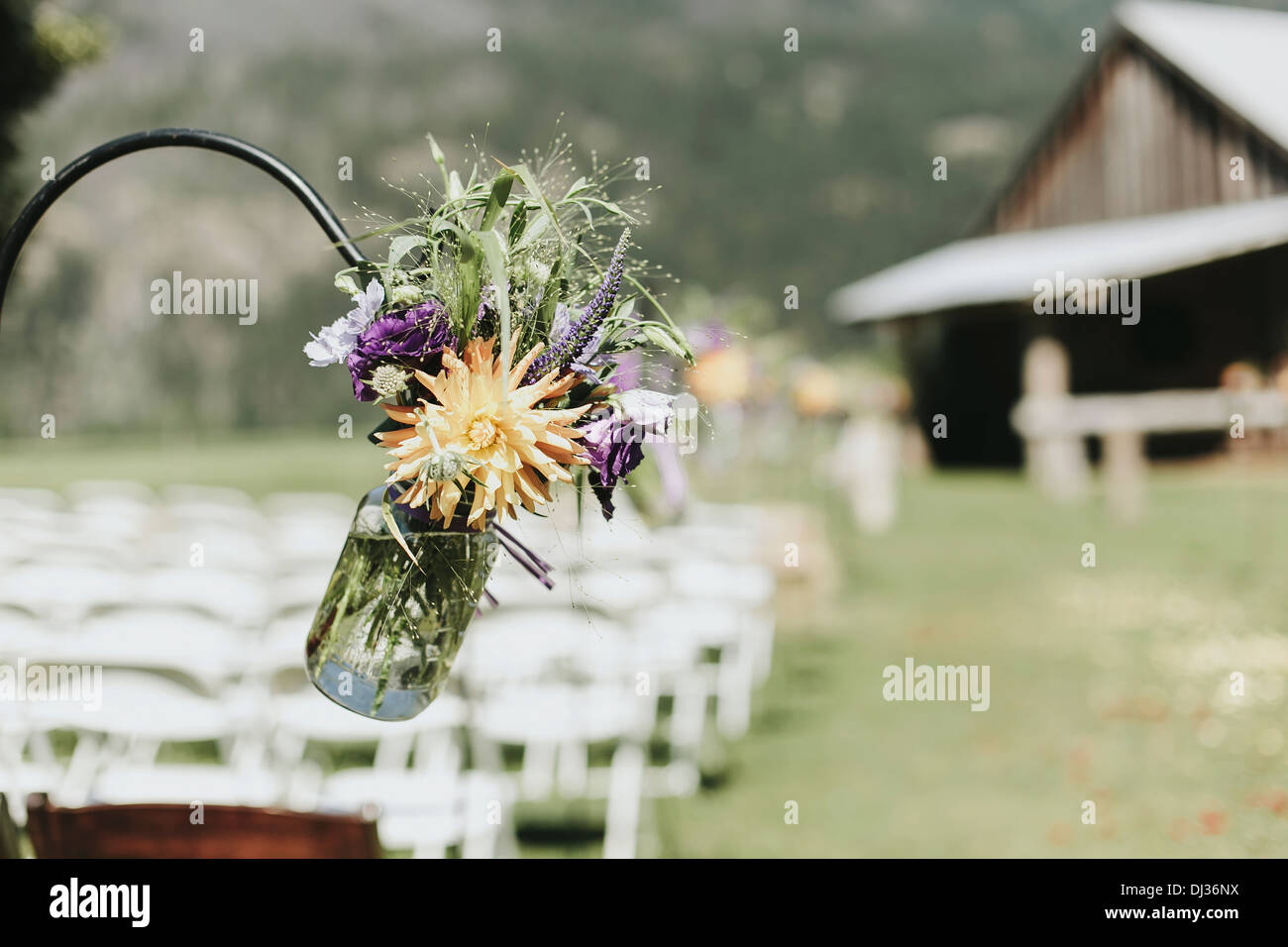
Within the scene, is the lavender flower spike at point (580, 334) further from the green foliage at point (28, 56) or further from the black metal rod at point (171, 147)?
the green foliage at point (28, 56)

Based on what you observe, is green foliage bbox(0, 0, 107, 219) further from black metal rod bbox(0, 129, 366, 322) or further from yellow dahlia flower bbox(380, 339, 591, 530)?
yellow dahlia flower bbox(380, 339, 591, 530)

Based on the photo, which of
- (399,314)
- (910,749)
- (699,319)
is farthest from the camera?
(910,749)

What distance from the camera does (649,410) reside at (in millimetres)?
1638

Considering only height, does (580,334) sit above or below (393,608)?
above

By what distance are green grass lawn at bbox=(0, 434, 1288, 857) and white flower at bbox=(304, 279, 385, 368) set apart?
3751mm

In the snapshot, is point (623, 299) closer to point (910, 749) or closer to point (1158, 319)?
point (910, 749)

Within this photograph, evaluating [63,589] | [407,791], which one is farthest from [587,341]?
Result: [63,589]

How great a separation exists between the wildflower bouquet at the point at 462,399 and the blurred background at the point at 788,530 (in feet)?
0.40

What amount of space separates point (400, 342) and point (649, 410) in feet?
1.20

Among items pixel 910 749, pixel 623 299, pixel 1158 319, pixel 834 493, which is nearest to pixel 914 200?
pixel 1158 319

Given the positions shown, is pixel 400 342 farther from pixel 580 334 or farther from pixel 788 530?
pixel 788 530

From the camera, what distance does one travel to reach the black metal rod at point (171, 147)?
1.75m
